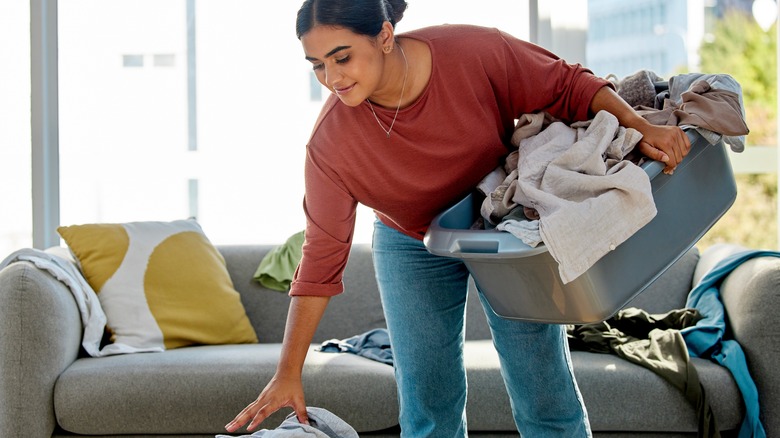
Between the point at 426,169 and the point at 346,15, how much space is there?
0.34m

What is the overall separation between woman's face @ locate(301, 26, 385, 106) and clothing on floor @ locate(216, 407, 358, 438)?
23.2 inches

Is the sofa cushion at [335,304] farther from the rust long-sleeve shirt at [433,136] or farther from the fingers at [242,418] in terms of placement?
the fingers at [242,418]

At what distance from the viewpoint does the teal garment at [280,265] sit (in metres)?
3.13

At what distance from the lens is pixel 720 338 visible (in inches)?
102

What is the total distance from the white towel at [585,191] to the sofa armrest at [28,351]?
1.58m

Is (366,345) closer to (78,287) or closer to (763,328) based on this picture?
(78,287)

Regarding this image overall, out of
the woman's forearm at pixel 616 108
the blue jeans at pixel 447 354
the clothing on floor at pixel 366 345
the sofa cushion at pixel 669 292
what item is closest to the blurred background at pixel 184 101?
the clothing on floor at pixel 366 345

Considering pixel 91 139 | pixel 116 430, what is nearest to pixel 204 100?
pixel 91 139

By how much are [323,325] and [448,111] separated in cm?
160

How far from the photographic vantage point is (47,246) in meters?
3.51

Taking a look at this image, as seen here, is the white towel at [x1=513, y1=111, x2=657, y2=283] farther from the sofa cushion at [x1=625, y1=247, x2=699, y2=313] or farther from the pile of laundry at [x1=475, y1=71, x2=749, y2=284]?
the sofa cushion at [x1=625, y1=247, x2=699, y2=313]

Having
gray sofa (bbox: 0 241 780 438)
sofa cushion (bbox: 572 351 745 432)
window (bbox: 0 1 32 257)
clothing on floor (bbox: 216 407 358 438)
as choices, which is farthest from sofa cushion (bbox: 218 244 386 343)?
clothing on floor (bbox: 216 407 358 438)

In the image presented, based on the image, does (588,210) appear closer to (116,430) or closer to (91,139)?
(116,430)

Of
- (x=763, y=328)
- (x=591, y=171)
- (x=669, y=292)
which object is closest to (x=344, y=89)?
(x=591, y=171)
